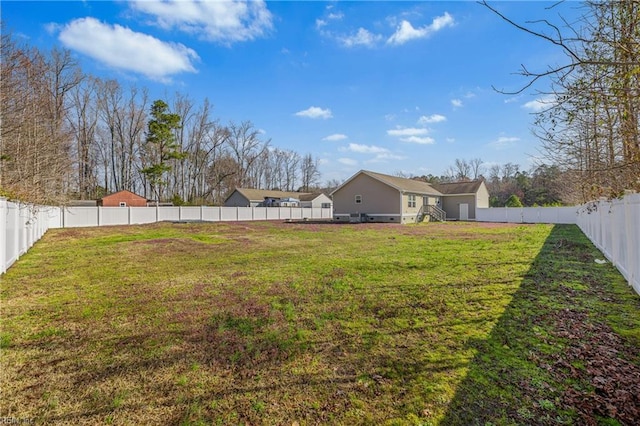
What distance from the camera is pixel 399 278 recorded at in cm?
662

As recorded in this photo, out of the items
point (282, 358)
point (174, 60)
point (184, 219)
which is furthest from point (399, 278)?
point (184, 219)

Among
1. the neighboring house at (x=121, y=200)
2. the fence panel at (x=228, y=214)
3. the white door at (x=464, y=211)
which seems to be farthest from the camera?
the white door at (x=464, y=211)

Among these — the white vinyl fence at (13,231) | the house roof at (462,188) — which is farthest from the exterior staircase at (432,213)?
the white vinyl fence at (13,231)

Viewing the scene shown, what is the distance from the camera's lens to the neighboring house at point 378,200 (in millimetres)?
26625

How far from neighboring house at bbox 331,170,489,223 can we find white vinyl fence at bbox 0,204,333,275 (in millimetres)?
9536

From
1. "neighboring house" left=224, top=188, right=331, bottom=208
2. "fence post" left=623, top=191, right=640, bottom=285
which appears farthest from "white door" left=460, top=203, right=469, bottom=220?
"fence post" left=623, top=191, right=640, bottom=285

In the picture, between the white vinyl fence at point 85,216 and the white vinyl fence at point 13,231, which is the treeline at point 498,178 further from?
the white vinyl fence at point 13,231

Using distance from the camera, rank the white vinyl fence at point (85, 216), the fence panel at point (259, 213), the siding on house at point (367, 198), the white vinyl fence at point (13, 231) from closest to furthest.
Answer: the white vinyl fence at point (13, 231) → the white vinyl fence at point (85, 216) → the siding on house at point (367, 198) → the fence panel at point (259, 213)

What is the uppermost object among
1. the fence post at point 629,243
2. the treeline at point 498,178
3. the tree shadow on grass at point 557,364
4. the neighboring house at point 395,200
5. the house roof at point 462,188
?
the treeline at point 498,178

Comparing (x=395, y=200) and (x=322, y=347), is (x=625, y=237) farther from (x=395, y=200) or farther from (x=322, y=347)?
(x=395, y=200)

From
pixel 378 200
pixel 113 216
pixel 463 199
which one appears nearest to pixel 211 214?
pixel 113 216

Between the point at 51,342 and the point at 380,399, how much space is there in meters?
3.95

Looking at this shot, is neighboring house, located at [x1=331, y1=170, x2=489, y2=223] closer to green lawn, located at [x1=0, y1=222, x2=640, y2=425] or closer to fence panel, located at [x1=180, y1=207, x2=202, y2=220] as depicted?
fence panel, located at [x1=180, y1=207, x2=202, y2=220]

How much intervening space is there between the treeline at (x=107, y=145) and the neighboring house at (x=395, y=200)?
1747 centimetres
